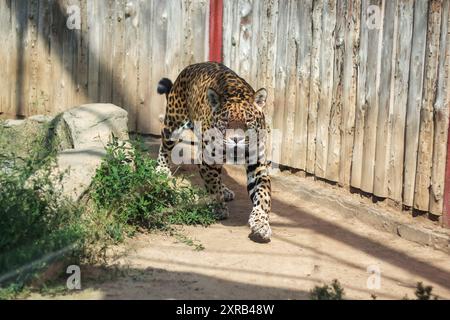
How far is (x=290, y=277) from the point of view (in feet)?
21.2

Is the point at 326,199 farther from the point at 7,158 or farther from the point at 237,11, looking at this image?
the point at 7,158

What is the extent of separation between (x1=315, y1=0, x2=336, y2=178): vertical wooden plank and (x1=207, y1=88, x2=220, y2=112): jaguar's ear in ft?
4.43

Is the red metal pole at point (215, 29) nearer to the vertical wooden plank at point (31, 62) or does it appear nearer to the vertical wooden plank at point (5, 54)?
the vertical wooden plank at point (31, 62)

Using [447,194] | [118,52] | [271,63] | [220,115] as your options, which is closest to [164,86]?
[271,63]

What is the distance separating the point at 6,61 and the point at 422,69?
6.88 metres

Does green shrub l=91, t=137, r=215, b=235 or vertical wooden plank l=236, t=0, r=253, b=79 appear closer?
green shrub l=91, t=137, r=215, b=235

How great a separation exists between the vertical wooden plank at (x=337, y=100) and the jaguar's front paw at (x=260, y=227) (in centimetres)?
134

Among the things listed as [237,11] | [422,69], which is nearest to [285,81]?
[237,11]

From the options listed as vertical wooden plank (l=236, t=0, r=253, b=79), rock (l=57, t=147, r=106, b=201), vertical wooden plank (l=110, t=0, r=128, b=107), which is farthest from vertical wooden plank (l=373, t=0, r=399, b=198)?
vertical wooden plank (l=110, t=0, r=128, b=107)

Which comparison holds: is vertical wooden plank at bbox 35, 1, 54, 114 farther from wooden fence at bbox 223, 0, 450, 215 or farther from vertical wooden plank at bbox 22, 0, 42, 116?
wooden fence at bbox 223, 0, 450, 215

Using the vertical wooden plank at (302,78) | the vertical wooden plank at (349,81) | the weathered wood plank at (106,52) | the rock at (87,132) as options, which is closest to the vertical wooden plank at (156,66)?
the weathered wood plank at (106,52)

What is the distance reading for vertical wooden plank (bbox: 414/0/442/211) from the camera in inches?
291

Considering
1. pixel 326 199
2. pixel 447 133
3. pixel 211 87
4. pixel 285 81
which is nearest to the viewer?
pixel 447 133

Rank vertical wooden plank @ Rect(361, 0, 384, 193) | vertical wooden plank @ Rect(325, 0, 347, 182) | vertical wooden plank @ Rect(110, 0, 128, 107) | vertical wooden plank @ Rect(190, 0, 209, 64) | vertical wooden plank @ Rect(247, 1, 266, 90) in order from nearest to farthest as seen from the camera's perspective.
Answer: vertical wooden plank @ Rect(361, 0, 384, 193), vertical wooden plank @ Rect(325, 0, 347, 182), vertical wooden plank @ Rect(247, 1, 266, 90), vertical wooden plank @ Rect(190, 0, 209, 64), vertical wooden plank @ Rect(110, 0, 128, 107)
